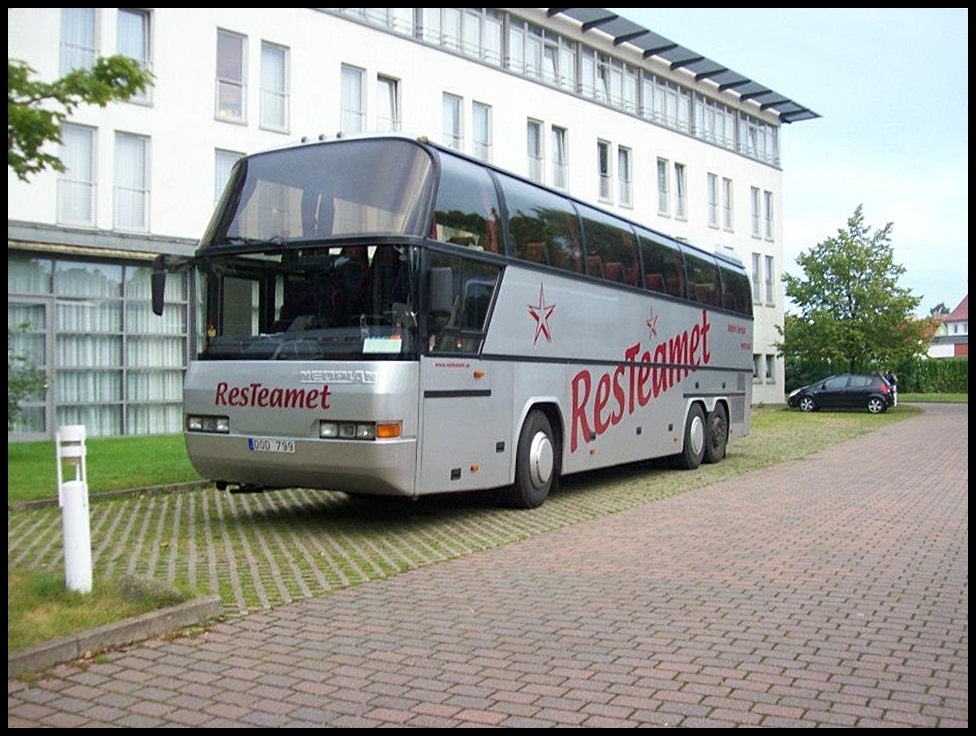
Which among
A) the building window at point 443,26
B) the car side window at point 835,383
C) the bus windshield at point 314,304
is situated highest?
the building window at point 443,26

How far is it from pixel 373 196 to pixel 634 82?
3514cm

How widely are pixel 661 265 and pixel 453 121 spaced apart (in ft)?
59.3

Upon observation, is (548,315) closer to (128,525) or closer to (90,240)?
(128,525)

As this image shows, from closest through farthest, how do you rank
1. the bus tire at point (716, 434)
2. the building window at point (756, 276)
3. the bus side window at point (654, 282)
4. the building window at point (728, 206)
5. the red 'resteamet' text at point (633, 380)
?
1. the red 'resteamet' text at point (633, 380)
2. the bus side window at point (654, 282)
3. the bus tire at point (716, 434)
4. the building window at point (728, 206)
5. the building window at point (756, 276)

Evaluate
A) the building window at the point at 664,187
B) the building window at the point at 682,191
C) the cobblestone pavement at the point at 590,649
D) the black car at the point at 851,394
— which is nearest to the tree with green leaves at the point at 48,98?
the cobblestone pavement at the point at 590,649

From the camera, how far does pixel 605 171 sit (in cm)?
4031

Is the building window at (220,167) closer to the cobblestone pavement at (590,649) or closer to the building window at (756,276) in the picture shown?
the cobblestone pavement at (590,649)

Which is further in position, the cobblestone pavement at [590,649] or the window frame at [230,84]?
the window frame at [230,84]

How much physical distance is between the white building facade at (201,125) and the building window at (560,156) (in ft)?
0.24

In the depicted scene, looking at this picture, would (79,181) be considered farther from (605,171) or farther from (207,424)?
(605,171)

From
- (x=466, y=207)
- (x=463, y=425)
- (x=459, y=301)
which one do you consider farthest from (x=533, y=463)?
(x=466, y=207)

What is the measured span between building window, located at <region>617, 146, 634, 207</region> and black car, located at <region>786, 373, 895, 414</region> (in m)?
10.4

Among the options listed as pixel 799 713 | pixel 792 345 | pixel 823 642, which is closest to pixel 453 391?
pixel 823 642

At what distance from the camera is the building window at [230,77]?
2548cm
